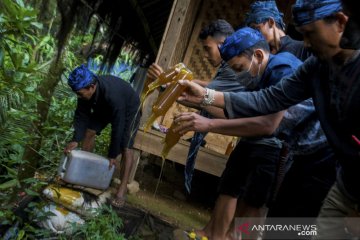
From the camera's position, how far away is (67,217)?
3.63 meters

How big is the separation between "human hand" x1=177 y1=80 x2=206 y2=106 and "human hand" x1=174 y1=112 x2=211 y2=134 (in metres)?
0.14

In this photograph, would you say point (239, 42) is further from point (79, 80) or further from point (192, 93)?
point (79, 80)

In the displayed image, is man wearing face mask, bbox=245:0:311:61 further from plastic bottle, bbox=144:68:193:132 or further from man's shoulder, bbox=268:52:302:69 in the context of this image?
plastic bottle, bbox=144:68:193:132

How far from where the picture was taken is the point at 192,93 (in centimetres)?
228

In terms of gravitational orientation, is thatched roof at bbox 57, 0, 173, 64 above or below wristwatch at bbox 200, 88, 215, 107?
above

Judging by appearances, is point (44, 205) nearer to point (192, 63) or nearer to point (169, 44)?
point (169, 44)

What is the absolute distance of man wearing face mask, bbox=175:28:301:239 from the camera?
2.20 m

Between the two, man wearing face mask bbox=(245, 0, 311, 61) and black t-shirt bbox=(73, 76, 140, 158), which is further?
black t-shirt bbox=(73, 76, 140, 158)

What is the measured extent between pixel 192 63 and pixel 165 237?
315 centimetres

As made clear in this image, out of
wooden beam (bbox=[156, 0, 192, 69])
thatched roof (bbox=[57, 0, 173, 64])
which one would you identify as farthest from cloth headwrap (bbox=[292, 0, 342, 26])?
thatched roof (bbox=[57, 0, 173, 64])

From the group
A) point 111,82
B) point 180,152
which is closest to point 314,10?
point 180,152

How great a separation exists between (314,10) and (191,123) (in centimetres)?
86

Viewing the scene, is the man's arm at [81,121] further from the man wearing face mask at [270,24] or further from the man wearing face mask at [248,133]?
the man wearing face mask at [270,24]

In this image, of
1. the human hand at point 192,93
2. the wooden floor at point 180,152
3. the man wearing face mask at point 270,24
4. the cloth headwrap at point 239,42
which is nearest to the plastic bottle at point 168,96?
the human hand at point 192,93
